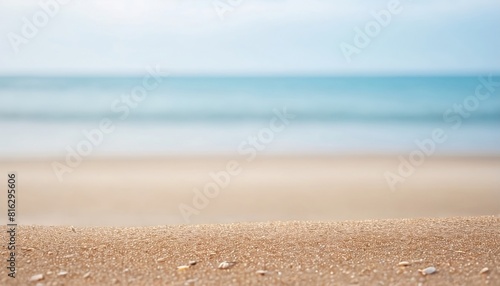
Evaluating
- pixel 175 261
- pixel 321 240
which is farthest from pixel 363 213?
pixel 175 261

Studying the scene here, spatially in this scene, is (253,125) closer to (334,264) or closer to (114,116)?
(114,116)

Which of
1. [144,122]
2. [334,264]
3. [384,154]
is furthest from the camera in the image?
[144,122]

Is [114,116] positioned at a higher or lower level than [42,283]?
higher

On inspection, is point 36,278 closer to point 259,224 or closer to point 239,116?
point 259,224

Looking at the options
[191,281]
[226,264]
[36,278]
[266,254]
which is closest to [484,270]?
[266,254]

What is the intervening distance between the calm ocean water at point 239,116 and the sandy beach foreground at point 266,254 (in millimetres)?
2950

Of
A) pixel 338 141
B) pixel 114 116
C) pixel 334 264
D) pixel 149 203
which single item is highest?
pixel 114 116

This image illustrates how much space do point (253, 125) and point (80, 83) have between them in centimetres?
1098

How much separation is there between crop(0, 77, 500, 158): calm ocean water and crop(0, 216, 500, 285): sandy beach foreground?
295cm

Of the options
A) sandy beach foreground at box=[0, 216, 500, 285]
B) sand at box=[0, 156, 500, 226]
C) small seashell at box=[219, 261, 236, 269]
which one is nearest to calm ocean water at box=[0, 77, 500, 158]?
sand at box=[0, 156, 500, 226]

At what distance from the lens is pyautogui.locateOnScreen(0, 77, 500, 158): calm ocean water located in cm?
690

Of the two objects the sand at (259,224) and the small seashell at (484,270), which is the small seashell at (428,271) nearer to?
the sand at (259,224)

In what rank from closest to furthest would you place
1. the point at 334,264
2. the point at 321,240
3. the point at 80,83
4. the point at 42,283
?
1. the point at 42,283
2. the point at 334,264
3. the point at 321,240
4. the point at 80,83

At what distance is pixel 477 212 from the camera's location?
4281mm
